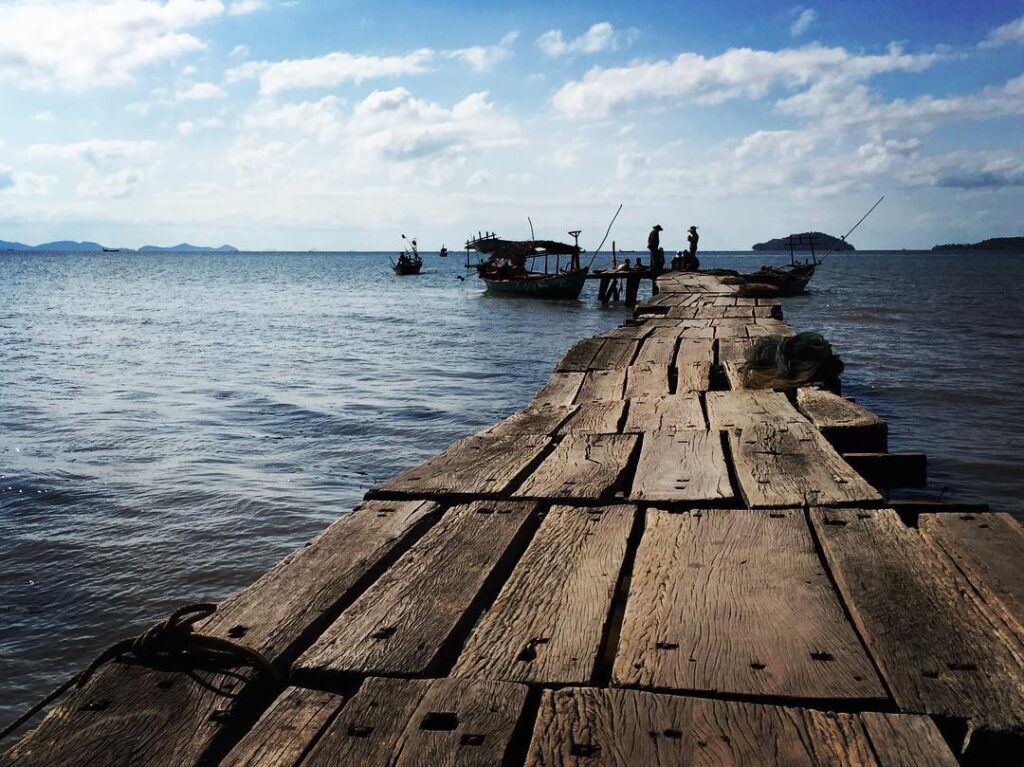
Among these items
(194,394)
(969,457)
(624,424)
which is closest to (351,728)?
(624,424)

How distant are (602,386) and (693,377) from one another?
0.88 m

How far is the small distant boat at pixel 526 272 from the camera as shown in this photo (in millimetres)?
42469

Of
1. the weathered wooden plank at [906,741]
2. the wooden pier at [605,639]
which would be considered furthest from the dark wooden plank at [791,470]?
the weathered wooden plank at [906,741]

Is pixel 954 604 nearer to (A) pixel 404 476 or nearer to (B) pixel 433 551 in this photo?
(B) pixel 433 551

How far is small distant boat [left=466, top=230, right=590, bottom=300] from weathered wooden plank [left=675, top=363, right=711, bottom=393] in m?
33.3

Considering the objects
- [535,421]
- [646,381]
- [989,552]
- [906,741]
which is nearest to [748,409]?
[535,421]

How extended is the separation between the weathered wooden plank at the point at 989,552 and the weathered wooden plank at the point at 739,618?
45 centimetres

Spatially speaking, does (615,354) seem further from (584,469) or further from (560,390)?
(584,469)

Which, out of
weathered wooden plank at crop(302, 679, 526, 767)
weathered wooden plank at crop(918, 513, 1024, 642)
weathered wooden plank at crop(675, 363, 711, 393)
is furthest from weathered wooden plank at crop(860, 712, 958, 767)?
weathered wooden plank at crop(675, 363, 711, 393)

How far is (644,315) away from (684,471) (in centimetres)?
1010

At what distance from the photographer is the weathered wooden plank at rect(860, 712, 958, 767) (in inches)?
72.0

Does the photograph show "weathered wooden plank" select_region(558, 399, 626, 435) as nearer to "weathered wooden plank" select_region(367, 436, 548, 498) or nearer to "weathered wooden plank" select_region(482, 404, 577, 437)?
"weathered wooden plank" select_region(482, 404, 577, 437)

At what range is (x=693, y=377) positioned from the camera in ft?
25.2

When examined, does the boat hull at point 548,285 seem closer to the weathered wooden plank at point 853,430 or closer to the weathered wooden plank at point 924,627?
the weathered wooden plank at point 853,430
